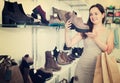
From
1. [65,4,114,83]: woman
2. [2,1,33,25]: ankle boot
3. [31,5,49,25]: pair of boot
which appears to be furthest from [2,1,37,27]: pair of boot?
[65,4,114,83]: woman

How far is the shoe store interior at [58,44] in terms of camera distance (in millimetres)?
1669

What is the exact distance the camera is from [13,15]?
1.57m

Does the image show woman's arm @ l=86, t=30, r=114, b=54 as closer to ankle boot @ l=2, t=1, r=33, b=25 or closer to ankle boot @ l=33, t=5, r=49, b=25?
ankle boot @ l=33, t=5, r=49, b=25

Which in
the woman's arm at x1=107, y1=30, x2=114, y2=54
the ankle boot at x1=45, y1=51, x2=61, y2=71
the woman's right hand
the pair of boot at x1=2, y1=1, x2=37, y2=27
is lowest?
the ankle boot at x1=45, y1=51, x2=61, y2=71

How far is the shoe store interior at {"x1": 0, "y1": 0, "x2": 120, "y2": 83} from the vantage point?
1669 mm

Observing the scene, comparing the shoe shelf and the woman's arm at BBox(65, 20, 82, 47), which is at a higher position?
the shoe shelf

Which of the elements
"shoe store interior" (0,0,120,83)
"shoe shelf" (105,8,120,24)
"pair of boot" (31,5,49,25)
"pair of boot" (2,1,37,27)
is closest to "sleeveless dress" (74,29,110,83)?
"shoe store interior" (0,0,120,83)

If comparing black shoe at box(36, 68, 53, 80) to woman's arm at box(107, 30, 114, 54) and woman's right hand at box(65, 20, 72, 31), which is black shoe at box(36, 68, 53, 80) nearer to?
woman's right hand at box(65, 20, 72, 31)

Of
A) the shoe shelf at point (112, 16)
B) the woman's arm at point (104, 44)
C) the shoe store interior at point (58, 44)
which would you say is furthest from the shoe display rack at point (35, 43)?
the shoe shelf at point (112, 16)

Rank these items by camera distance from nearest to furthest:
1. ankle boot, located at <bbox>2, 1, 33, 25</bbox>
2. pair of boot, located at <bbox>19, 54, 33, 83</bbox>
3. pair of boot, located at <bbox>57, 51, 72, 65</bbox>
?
1. ankle boot, located at <bbox>2, 1, 33, 25</bbox>
2. pair of boot, located at <bbox>19, 54, 33, 83</bbox>
3. pair of boot, located at <bbox>57, 51, 72, 65</bbox>

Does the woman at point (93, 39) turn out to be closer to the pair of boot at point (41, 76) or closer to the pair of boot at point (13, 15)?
the pair of boot at point (41, 76)

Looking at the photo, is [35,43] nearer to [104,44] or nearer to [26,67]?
[26,67]

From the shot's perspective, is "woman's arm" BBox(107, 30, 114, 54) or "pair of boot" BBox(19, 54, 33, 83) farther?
"woman's arm" BBox(107, 30, 114, 54)

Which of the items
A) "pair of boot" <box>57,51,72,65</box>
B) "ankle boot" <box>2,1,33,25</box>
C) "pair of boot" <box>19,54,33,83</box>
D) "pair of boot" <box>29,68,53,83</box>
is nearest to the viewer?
"ankle boot" <box>2,1,33,25</box>
